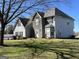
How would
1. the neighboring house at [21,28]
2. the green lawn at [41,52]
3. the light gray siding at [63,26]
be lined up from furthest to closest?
1. the neighboring house at [21,28]
2. the light gray siding at [63,26]
3. the green lawn at [41,52]

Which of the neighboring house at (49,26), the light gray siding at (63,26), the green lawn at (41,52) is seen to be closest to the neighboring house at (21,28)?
the neighboring house at (49,26)

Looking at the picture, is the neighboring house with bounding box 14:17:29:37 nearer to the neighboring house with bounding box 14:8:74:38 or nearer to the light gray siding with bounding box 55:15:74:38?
the neighboring house with bounding box 14:8:74:38

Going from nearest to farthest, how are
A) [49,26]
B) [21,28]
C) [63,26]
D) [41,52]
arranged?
[41,52] → [49,26] → [63,26] → [21,28]

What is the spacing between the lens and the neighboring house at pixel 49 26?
4306 centimetres

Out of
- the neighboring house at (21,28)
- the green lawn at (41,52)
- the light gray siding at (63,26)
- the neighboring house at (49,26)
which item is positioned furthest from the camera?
the neighboring house at (21,28)

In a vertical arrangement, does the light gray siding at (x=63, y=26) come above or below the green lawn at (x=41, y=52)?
above

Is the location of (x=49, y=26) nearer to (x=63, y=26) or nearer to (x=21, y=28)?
(x=63, y=26)

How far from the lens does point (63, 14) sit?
148 ft

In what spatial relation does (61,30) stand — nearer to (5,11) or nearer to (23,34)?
(23,34)

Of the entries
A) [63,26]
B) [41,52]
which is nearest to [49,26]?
[63,26]

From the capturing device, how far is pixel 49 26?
141ft

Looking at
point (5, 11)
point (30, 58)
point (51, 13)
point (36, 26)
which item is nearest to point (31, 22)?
point (36, 26)

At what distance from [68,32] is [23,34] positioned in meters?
12.0

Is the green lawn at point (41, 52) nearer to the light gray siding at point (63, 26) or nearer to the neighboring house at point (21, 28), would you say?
the light gray siding at point (63, 26)
